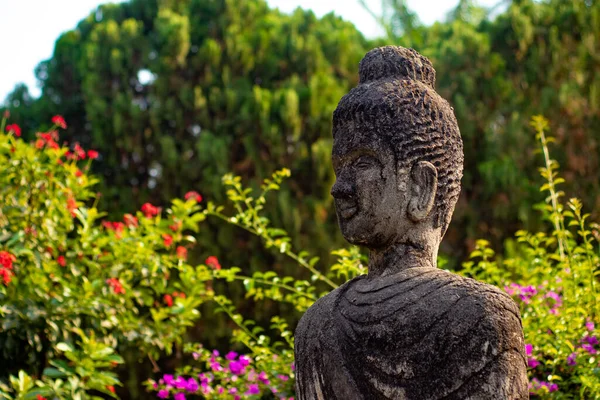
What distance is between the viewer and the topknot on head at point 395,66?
3.20m

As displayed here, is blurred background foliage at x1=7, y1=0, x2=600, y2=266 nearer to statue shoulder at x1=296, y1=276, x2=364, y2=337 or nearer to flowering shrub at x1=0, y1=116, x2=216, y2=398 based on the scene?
flowering shrub at x1=0, y1=116, x2=216, y2=398

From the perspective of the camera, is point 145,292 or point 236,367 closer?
point 236,367

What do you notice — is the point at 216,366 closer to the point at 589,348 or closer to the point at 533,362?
the point at 533,362

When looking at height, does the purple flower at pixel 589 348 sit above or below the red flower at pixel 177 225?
below

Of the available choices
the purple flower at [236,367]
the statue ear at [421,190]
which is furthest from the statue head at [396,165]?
the purple flower at [236,367]

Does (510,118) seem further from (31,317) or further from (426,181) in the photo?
(426,181)

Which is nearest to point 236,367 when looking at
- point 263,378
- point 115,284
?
point 263,378

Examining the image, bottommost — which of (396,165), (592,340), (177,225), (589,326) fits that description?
(396,165)

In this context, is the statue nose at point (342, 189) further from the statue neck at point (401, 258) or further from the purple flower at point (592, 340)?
the purple flower at point (592, 340)

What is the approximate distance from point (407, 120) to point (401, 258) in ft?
1.74

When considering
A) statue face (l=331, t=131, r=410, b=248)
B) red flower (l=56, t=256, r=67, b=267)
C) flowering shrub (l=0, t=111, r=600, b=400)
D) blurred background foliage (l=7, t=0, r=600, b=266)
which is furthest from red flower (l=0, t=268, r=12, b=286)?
blurred background foliage (l=7, t=0, r=600, b=266)

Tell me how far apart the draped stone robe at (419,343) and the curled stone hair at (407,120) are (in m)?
0.40

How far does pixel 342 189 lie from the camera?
3.06 m

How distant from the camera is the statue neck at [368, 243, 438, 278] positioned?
3045 millimetres
